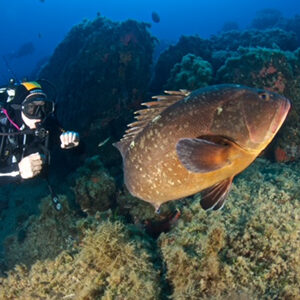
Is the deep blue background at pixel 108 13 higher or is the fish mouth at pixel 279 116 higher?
the fish mouth at pixel 279 116

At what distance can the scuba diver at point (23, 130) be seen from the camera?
3961mm

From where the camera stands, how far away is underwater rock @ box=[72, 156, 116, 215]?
5.64 m

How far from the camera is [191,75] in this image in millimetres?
6953

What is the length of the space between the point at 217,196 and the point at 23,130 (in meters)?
3.27

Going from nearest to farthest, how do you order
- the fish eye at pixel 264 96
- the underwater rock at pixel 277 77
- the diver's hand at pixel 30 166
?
1. the fish eye at pixel 264 96
2. the diver's hand at pixel 30 166
3. the underwater rock at pixel 277 77

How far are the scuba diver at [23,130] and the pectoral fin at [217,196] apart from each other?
7.90 ft

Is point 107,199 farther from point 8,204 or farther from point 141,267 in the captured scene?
point 8,204

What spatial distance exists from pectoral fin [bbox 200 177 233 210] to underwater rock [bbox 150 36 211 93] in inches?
277

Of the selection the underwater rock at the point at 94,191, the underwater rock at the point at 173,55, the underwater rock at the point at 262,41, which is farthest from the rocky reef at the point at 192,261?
the underwater rock at the point at 262,41

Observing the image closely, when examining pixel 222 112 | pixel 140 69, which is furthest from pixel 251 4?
pixel 222 112

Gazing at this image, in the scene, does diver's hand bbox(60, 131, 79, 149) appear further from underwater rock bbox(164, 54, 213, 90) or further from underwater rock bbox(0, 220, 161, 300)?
underwater rock bbox(164, 54, 213, 90)

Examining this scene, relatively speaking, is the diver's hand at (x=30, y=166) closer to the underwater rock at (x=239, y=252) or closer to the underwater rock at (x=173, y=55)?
the underwater rock at (x=239, y=252)

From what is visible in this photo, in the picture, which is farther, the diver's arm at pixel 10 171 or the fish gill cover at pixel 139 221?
the diver's arm at pixel 10 171

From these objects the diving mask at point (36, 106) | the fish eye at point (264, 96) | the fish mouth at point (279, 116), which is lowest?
the diving mask at point (36, 106)
